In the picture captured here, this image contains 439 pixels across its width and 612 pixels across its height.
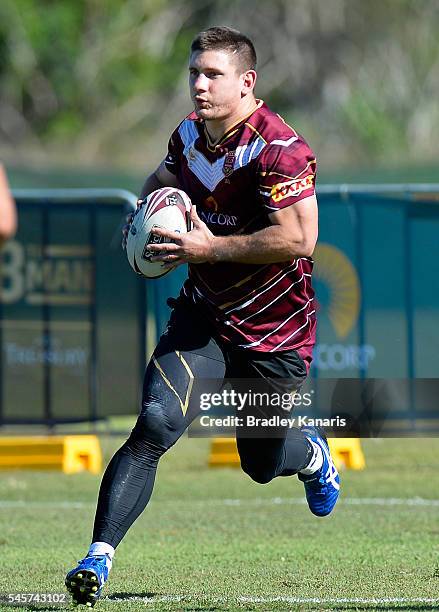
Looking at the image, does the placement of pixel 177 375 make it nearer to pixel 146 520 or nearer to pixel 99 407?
pixel 146 520

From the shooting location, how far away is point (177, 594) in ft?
21.2

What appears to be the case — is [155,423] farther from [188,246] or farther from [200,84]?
[200,84]

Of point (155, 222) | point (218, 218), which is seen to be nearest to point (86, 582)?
point (155, 222)

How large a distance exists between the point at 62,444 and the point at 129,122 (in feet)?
99.4

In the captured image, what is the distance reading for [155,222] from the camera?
629 centimetres

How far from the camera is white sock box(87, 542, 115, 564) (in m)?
5.95

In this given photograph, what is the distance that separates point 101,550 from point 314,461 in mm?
1652

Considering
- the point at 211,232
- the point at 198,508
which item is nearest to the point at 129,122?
the point at 198,508

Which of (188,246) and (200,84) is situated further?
(200,84)

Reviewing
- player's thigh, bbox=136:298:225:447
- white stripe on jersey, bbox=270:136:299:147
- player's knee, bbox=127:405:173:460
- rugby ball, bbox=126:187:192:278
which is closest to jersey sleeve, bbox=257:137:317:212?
white stripe on jersey, bbox=270:136:299:147

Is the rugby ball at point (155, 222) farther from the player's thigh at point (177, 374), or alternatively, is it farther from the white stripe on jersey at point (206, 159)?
the player's thigh at point (177, 374)

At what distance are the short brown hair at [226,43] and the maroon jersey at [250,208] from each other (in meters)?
0.23

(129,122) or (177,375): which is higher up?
(129,122)

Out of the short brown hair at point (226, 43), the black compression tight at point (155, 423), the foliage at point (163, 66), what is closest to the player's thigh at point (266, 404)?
the black compression tight at point (155, 423)
